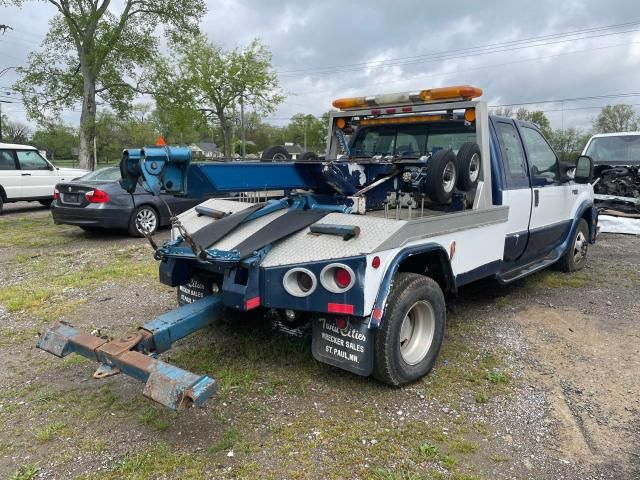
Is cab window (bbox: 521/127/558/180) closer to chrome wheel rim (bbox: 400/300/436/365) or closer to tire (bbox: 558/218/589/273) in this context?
tire (bbox: 558/218/589/273)

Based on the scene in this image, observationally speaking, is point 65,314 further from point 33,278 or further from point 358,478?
point 358,478

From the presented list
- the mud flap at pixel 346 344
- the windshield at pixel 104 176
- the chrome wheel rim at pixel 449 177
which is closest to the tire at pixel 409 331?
the mud flap at pixel 346 344

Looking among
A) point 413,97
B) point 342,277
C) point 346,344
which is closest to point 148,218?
point 413,97

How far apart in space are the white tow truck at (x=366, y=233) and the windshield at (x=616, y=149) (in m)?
7.42

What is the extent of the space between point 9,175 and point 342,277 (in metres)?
13.4

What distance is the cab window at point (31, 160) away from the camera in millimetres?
13938

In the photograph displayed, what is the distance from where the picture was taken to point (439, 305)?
383 cm

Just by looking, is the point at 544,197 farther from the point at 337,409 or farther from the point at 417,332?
the point at 337,409

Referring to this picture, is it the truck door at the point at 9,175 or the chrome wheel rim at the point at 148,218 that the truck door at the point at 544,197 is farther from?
the truck door at the point at 9,175

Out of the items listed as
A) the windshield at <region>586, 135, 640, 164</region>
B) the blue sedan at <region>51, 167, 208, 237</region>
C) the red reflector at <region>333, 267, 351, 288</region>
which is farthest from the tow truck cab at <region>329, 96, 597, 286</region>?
the windshield at <region>586, 135, 640, 164</region>

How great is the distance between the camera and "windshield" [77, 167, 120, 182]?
10.1 m

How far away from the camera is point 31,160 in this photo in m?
14.2

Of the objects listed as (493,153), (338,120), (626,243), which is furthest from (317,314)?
(626,243)

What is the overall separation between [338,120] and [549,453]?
399 cm
